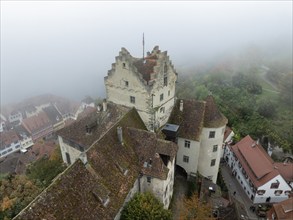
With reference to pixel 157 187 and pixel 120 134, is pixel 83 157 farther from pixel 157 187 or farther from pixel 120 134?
pixel 157 187

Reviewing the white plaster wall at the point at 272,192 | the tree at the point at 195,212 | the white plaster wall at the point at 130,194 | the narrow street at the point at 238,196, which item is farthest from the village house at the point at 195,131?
the white plaster wall at the point at 272,192

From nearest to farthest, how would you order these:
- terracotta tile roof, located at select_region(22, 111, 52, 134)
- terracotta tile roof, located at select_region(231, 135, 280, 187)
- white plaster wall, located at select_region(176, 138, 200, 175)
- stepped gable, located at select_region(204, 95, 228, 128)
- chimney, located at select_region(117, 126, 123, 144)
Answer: chimney, located at select_region(117, 126, 123, 144) → stepped gable, located at select_region(204, 95, 228, 128) → white plaster wall, located at select_region(176, 138, 200, 175) → terracotta tile roof, located at select_region(231, 135, 280, 187) → terracotta tile roof, located at select_region(22, 111, 52, 134)

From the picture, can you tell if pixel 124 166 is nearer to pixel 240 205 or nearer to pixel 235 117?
pixel 240 205

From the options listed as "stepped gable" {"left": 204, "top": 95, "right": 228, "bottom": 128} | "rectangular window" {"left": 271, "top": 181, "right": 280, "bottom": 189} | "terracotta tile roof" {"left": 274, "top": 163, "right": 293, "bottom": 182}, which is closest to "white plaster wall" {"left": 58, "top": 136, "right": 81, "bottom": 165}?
"stepped gable" {"left": 204, "top": 95, "right": 228, "bottom": 128}

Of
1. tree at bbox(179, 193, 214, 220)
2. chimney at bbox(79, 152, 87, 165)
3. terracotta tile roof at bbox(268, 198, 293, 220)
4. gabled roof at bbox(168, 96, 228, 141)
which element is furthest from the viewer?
gabled roof at bbox(168, 96, 228, 141)

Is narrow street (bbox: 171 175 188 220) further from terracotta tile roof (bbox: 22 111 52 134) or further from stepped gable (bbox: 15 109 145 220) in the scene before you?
terracotta tile roof (bbox: 22 111 52 134)

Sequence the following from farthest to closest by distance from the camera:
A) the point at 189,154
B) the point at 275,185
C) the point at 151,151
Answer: the point at 275,185 < the point at 189,154 < the point at 151,151

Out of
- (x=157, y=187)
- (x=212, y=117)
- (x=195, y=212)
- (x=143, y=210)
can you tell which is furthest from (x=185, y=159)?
(x=143, y=210)
